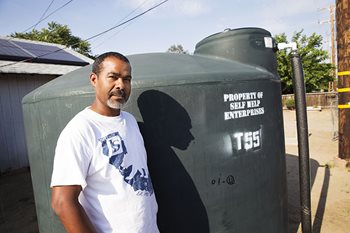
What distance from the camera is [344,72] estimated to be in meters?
6.35

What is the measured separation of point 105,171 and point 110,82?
522 millimetres

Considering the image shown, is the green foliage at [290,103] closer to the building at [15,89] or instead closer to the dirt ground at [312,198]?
the dirt ground at [312,198]

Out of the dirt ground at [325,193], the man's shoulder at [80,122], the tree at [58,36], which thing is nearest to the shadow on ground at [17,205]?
the man's shoulder at [80,122]

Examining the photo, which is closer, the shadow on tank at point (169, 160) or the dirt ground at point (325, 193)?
the shadow on tank at point (169, 160)

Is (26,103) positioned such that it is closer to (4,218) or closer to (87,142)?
(87,142)

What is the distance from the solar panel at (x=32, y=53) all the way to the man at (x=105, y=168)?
8094mm

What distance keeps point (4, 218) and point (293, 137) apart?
32.5 feet

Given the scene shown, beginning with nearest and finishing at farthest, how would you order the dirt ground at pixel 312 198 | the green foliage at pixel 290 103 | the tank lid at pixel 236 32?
1. the tank lid at pixel 236 32
2. the dirt ground at pixel 312 198
3. the green foliage at pixel 290 103

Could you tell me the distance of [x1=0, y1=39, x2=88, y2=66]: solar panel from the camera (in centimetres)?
866

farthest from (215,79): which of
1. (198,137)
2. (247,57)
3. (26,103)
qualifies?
(26,103)

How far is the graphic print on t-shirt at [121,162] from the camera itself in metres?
1.61

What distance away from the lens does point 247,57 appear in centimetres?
293

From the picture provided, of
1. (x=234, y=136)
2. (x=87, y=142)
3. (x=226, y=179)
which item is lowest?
(x=226, y=179)

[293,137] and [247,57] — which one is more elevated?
[247,57]
